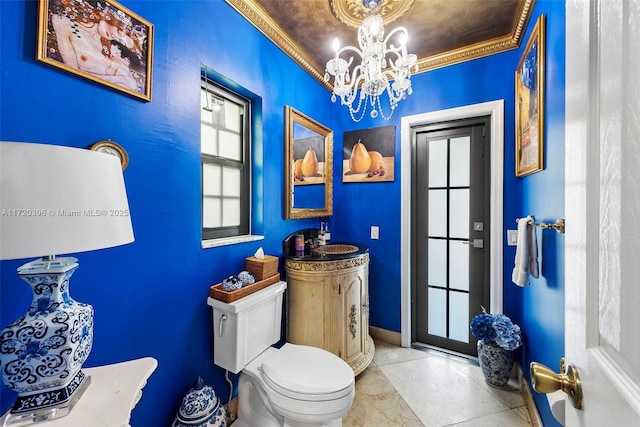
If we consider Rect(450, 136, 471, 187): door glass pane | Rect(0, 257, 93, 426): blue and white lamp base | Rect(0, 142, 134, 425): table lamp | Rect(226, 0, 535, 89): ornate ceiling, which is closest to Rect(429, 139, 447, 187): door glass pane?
Rect(450, 136, 471, 187): door glass pane

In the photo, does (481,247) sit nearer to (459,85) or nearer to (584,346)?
(459,85)

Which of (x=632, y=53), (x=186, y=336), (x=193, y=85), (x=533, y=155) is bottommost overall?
(x=186, y=336)

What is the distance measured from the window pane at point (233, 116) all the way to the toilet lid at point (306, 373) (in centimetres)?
148

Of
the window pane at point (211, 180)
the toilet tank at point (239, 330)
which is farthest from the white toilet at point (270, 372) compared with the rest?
the window pane at point (211, 180)

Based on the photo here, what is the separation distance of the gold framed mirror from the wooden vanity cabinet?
0.52 meters

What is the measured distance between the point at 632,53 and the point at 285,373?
1.52 meters

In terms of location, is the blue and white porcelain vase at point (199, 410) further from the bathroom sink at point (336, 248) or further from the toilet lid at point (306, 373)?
the bathroom sink at point (336, 248)

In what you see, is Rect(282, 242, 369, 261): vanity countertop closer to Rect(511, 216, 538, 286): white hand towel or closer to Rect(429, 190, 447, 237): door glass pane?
Rect(429, 190, 447, 237): door glass pane

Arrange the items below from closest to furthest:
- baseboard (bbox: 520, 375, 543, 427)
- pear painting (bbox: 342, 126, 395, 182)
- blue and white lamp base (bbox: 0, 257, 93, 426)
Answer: blue and white lamp base (bbox: 0, 257, 93, 426), baseboard (bbox: 520, 375, 543, 427), pear painting (bbox: 342, 126, 395, 182)

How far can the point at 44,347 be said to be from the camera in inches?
24.7

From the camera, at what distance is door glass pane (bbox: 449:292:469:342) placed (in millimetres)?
2201

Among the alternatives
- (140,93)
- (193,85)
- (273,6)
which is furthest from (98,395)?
(273,6)

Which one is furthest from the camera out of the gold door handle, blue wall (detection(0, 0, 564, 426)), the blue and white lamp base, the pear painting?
the pear painting

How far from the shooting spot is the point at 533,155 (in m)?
1.43
